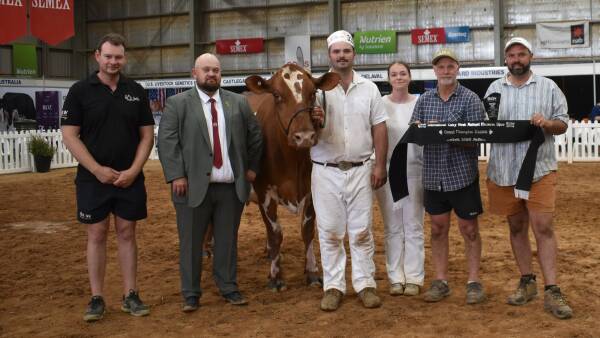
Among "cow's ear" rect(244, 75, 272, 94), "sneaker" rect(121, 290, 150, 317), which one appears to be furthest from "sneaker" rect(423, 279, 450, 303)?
"sneaker" rect(121, 290, 150, 317)

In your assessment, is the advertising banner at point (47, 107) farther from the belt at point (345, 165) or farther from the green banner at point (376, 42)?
the belt at point (345, 165)

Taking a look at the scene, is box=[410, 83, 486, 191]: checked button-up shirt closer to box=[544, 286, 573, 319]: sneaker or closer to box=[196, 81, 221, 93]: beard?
box=[544, 286, 573, 319]: sneaker

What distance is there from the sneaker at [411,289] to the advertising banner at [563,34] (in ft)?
63.9

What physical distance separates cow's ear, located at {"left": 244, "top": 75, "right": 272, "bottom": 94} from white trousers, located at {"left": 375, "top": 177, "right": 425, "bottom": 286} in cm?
128

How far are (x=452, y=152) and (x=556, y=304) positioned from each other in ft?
4.35

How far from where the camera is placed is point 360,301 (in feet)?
17.2

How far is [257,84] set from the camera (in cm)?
528

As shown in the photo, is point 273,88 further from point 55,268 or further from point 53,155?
point 53,155

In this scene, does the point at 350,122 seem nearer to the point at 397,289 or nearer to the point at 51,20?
the point at 397,289

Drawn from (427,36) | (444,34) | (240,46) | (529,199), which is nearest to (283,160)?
(529,199)

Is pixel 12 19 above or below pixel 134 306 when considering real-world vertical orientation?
above

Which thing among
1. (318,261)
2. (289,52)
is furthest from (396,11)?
(318,261)

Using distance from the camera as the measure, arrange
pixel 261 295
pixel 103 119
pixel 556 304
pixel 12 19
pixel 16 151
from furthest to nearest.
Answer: pixel 12 19
pixel 16 151
pixel 261 295
pixel 103 119
pixel 556 304

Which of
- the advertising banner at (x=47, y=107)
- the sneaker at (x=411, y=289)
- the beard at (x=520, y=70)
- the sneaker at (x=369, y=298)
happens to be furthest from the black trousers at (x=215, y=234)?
the advertising banner at (x=47, y=107)
